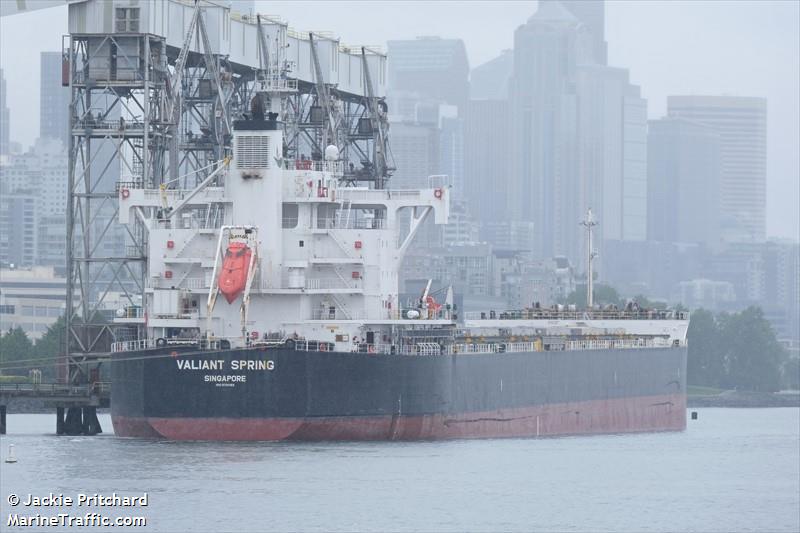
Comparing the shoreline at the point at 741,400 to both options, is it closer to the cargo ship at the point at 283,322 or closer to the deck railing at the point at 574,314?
the deck railing at the point at 574,314

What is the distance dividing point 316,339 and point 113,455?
7928mm

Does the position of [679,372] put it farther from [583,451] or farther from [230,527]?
[230,527]

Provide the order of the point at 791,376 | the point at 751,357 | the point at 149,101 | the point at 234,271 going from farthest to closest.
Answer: the point at 791,376 < the point at 751,357 < the point at 149,101 < the point at 234,271

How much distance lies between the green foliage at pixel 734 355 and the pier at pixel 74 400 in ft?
324

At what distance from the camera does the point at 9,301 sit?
169m

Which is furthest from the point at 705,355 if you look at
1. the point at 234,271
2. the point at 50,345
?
the point at 234,271

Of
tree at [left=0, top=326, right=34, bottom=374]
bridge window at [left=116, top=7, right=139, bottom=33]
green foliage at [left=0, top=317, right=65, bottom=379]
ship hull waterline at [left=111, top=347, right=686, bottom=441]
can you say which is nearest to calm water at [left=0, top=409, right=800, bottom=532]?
ship hull waterline at [left=111, top=347, right=686, bottom=441]

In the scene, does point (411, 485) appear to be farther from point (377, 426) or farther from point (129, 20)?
point (129, 20)

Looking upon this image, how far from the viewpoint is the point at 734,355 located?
17000 centimetres

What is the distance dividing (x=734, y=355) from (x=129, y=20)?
→ 105 m

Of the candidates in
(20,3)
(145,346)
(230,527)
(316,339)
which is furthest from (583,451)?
(20,3)

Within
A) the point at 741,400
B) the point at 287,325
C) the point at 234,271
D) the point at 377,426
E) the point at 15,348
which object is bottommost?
the point at 741,400

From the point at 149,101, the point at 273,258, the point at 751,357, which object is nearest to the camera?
the point at 273,258

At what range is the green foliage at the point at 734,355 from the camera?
166250 mm
